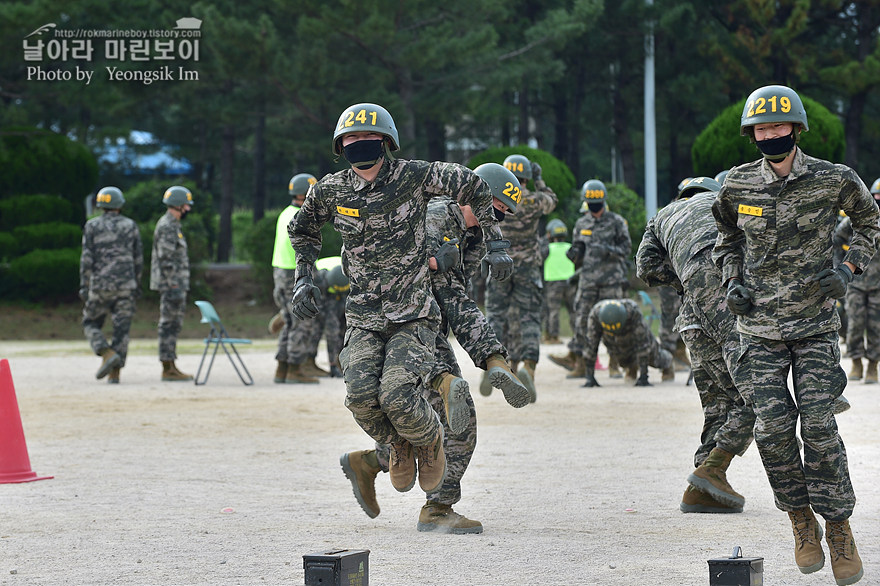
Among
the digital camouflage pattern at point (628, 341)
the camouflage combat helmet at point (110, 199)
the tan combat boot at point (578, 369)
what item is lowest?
the tan combat boot at point (578, 369)

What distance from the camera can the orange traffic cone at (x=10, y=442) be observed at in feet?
29.8

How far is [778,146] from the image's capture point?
19.9 ft

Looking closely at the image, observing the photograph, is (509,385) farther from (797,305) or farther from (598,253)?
(598,253)

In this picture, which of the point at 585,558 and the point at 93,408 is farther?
the point at 93,408

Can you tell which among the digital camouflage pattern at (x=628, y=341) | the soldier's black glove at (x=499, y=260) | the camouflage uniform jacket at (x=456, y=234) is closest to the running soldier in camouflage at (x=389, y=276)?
the soldier's black glove at (x=499, y=260)

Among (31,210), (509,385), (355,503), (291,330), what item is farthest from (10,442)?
(31,210)

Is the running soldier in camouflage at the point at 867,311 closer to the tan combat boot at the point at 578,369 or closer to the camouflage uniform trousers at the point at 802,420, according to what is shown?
the tan combat boot at the point at 578,369

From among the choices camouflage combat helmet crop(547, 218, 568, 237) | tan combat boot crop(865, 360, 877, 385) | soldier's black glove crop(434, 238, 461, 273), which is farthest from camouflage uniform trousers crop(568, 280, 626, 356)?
soldier's black glove crop(434, 238, 461, 273)

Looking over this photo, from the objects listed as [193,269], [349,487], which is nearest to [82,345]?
[193,269]

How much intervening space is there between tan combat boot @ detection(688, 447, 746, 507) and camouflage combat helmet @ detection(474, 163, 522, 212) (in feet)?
6.52

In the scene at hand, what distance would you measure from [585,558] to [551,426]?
582cm

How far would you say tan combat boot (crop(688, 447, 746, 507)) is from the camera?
7613 millimetres

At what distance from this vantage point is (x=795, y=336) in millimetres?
5992

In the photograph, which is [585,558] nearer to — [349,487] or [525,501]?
[525,501]
